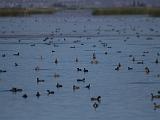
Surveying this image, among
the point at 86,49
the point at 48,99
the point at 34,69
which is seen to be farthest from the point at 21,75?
the point at 86,49

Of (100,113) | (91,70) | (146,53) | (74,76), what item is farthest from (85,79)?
(146,53)

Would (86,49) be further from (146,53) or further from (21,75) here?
(21,75)

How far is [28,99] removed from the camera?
25391mm

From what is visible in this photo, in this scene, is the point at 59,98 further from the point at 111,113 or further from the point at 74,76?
the point at 74,76

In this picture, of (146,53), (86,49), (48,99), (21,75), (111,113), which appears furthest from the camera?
(86,49)

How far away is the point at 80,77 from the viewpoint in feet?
101

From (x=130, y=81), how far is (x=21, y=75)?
4728 mm

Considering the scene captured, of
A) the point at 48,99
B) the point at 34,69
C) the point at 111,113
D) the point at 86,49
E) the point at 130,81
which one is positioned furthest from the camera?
the point at 86,49

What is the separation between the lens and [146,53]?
41219 mm

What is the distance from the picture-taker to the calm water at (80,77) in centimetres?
2305

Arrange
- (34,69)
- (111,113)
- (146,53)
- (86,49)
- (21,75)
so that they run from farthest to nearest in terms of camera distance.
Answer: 1. (86,49)
2. (146,53)
3. (34,69)
4. (21,75)
5. (111,113)

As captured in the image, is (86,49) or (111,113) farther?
(86,49)

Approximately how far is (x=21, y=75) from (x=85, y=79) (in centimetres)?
307

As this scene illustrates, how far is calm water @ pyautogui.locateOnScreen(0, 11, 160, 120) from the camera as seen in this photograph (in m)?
23.0
